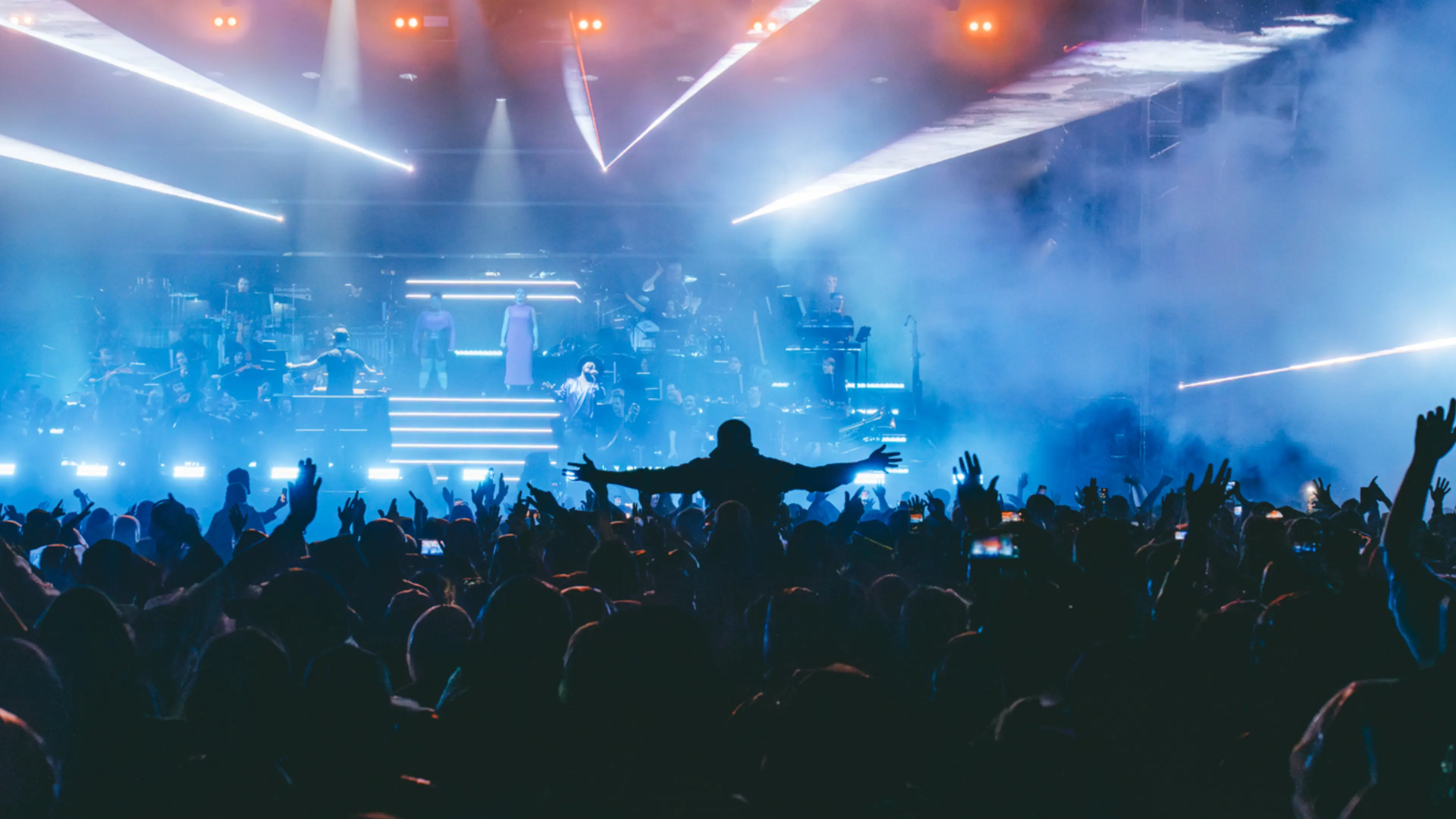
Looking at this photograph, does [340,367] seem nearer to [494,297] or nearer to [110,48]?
[494,297]

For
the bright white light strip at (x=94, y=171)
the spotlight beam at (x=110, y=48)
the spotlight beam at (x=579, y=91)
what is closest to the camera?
the spotlight beam at (x=110, y=48)

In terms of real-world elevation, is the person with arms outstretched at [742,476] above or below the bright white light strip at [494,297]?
below

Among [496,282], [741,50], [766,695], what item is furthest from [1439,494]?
[496,282]

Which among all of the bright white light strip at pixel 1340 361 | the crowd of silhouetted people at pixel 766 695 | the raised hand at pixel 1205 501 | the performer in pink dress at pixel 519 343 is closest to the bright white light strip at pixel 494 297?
the performer in pink dress at pixel 519 343

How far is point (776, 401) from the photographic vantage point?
653 inches

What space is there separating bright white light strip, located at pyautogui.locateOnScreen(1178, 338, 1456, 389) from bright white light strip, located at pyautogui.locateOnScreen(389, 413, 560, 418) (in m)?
9.92

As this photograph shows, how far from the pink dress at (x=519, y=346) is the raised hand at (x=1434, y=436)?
15506mm

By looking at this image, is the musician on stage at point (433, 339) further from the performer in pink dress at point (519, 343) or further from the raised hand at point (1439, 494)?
the raised hand at point (1439, 494)

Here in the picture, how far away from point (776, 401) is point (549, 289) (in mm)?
5296

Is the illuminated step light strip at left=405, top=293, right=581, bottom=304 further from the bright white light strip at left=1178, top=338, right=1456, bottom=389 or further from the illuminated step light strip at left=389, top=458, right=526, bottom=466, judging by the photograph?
the bright white light strip at left=1178, top=338, right=1456, bottom=389

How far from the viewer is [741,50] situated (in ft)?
33.4

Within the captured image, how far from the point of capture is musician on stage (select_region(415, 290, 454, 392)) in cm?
1697

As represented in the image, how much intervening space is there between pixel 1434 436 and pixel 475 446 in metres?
14.4

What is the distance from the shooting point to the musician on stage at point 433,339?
16969 millimetres
